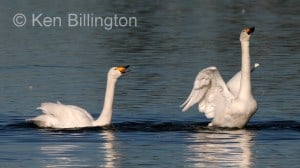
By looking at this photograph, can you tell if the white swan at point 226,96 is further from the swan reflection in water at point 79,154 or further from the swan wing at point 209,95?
the swan reflection in water at point 79,154

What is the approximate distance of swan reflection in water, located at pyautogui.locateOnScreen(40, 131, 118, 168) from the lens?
1603 centimetres

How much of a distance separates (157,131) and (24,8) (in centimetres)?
2004

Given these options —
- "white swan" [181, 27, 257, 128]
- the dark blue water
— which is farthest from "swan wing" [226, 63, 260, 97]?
the dark blue water

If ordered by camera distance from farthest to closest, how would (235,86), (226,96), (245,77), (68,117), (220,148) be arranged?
(235,86) < (226,96) < (245,77) < (68,117) < (220,148)

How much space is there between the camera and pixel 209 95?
67.0 feet

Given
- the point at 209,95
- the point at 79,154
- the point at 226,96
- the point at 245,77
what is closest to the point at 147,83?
the point at 209,95

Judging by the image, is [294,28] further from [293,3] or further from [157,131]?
[157,131]

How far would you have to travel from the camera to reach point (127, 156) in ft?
54.9

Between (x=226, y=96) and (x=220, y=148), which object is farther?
(x=226, y=96)

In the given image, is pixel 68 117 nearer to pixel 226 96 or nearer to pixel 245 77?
pixel 226 96

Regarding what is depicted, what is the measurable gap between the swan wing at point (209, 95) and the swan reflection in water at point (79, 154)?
2090 millimetres

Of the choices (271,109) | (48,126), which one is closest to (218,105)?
(271,109)

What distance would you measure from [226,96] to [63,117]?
8.48 ft

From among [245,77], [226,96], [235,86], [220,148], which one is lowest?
[220,148]
